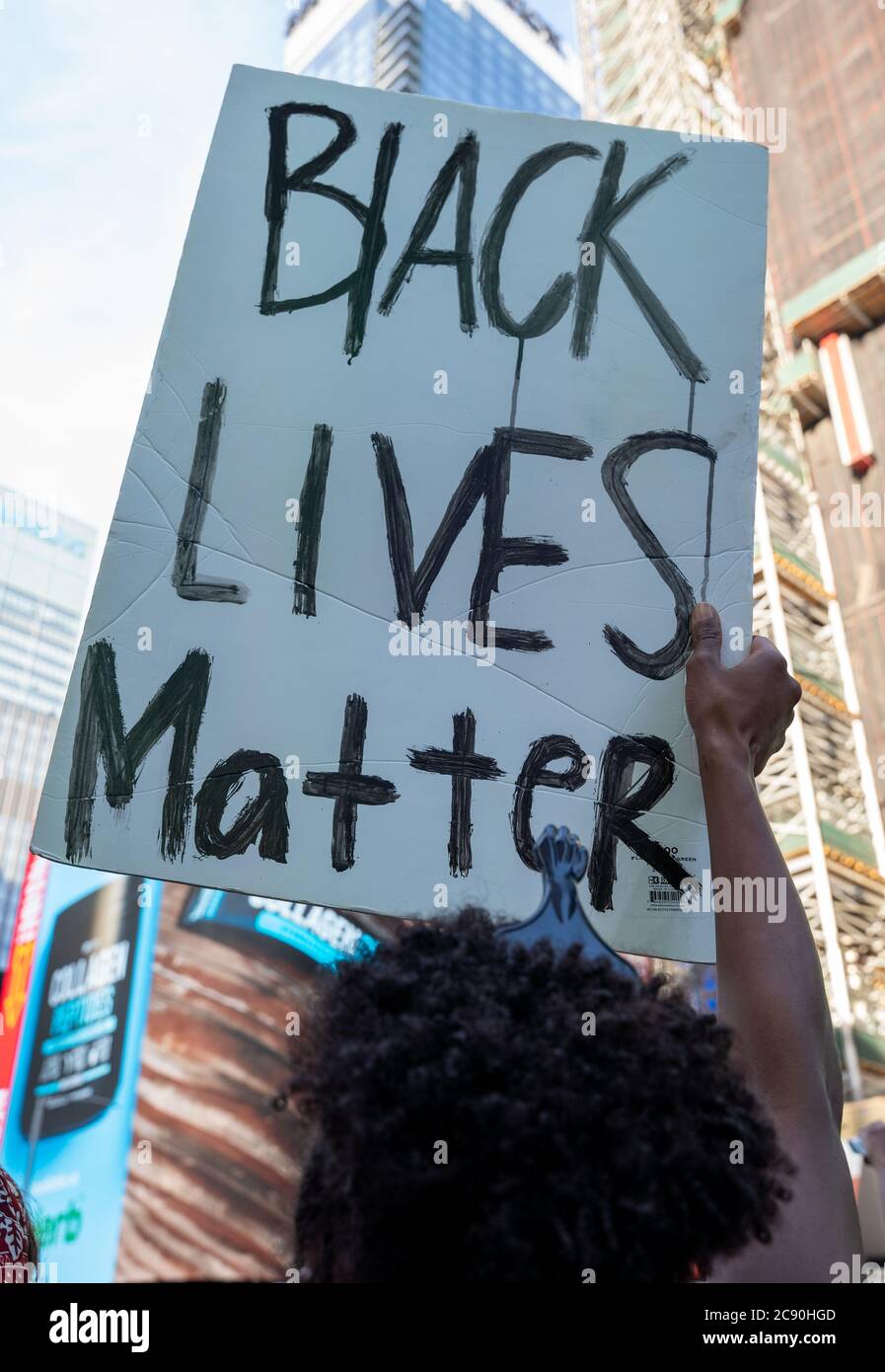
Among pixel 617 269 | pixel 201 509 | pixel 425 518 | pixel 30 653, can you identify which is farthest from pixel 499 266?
pixel 30 653

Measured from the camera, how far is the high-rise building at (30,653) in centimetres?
5441

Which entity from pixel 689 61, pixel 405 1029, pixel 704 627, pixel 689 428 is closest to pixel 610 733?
pixel 704 627

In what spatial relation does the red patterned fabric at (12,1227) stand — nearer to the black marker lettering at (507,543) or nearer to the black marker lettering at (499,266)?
the black marker lettering at (507,543)

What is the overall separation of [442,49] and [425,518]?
110 metres

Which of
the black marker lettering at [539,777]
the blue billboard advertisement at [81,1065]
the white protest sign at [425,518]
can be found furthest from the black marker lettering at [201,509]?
the blue billboard advertisement at [81,1065]

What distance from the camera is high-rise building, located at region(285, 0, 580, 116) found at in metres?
95.3

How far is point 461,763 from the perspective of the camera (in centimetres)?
221

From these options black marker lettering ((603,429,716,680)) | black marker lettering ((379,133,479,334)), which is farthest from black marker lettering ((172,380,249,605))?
black marker lettering ((603,429,716,680))

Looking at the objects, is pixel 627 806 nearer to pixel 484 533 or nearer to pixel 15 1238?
pixel 484 533

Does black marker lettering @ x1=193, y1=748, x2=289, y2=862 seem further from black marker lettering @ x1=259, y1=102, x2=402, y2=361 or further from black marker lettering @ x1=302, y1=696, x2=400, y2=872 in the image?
black marker lettering @ x1=259, y1=102, x2=402, y2=361

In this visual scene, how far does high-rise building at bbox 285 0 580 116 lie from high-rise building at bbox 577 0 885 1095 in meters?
59.2

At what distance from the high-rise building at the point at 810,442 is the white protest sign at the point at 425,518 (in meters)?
21.9

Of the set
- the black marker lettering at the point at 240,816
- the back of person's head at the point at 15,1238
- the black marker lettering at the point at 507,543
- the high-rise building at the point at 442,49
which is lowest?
the back of person's head at the point at 15,1238
